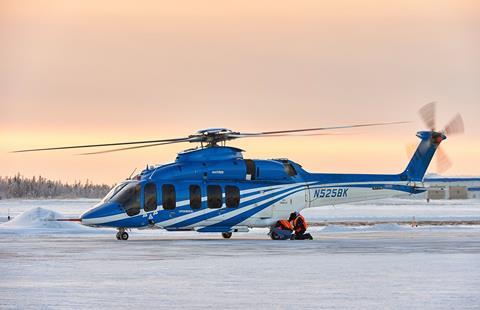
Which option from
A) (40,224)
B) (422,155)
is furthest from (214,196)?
(40,224)

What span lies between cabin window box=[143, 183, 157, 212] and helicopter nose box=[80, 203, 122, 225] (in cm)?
106

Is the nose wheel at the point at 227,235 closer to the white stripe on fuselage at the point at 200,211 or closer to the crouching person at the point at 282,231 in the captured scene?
the white stripe on fuselage at the point at 200,211

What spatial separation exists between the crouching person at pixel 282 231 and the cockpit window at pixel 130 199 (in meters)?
5.70

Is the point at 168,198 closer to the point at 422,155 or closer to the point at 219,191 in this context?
the point at 219,191

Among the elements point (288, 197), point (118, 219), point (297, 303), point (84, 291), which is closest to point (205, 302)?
point (297, 303)

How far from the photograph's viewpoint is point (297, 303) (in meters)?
16.2

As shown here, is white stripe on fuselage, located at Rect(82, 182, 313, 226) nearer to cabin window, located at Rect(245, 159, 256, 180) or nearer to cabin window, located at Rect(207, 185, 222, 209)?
cabin window, located at Rect(207, 185, 222, 209)

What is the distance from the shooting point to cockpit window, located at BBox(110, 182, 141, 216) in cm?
3756

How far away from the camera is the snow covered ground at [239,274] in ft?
54.3

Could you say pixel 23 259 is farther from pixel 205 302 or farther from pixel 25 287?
pixel 205 302

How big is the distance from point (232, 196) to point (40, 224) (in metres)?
12.4

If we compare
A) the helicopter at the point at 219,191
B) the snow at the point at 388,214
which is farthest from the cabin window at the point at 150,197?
the snow at the point at 388,214

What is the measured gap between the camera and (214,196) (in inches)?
1539

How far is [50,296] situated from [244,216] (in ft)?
75.4
